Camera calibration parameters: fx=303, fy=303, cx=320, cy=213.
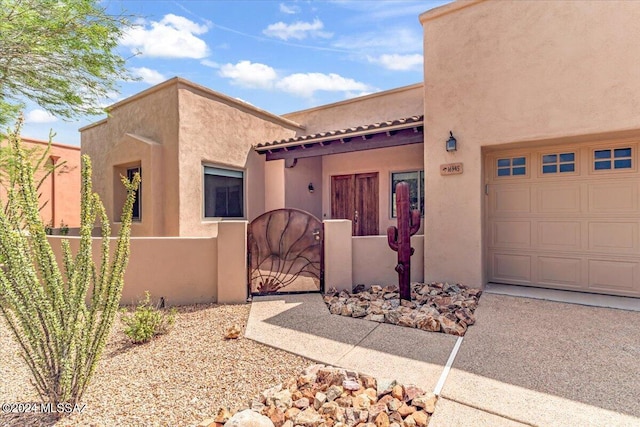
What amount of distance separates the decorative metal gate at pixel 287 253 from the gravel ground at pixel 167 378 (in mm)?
1822

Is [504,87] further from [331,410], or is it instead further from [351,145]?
[331,410]

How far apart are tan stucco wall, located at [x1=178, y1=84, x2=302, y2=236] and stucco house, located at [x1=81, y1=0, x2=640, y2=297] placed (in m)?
0.03

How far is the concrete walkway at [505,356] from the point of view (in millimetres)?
2586

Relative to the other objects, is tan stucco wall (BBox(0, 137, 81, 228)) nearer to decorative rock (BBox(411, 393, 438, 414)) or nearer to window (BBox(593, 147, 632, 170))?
decorative rock (BBox(411, 393, 438, 414))

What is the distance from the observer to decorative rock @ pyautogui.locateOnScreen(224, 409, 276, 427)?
94.3 inches

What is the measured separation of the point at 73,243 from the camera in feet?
19.2

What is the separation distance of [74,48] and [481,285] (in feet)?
30.1

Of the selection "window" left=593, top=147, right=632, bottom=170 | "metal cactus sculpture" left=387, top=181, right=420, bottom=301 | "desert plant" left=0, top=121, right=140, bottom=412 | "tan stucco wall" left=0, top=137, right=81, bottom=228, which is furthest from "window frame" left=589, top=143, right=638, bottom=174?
"tan stucco wall" left=0, top=137, right=81, bottom=228

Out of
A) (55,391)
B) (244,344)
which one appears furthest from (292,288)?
(55,391)

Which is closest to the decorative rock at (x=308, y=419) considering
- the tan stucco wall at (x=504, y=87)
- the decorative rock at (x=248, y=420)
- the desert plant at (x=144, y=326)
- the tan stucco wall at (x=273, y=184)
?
the decorative rock at (x=248, y=420)

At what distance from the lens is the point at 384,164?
9453 millimetres

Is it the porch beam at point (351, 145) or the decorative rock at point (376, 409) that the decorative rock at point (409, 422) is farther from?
the porch beam at point (351, 145)

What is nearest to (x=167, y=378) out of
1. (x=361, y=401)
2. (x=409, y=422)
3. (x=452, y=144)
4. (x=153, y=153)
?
(x=361, y=401)

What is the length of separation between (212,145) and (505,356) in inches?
302
